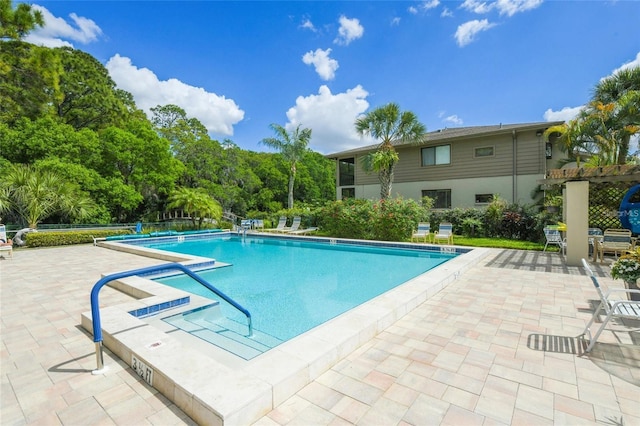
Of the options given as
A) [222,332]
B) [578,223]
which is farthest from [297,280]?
[578,223]

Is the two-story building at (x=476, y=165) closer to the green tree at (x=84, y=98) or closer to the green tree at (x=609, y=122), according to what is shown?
the green tree at (x=609, y=122)

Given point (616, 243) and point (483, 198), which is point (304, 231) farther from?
point (616, 243)

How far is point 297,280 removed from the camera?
7801 millimetres

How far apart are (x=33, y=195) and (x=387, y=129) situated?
17.5 metres

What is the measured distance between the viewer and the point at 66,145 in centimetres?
1745

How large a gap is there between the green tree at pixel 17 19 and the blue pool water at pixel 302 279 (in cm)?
1253

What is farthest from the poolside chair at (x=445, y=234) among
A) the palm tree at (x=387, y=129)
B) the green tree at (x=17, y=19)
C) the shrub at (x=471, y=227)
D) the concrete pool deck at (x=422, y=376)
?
the green tree at (x=17, y=19)

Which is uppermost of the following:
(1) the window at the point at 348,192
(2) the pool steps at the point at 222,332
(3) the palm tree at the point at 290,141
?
(3) the palm tree at the point at 290,141

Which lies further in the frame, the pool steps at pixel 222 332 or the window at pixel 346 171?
the window at pixel 346 171

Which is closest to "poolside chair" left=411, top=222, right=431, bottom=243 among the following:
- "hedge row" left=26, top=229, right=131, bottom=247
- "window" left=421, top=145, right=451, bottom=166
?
"window" left=421, top=145, right=451, bottom=166

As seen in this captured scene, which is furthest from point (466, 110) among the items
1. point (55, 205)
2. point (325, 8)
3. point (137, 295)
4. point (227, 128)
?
point (227, 128)

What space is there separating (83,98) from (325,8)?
18.7 meters

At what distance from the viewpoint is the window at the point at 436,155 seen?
710 inches

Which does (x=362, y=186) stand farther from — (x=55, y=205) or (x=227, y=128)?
(x=227, y=128)
